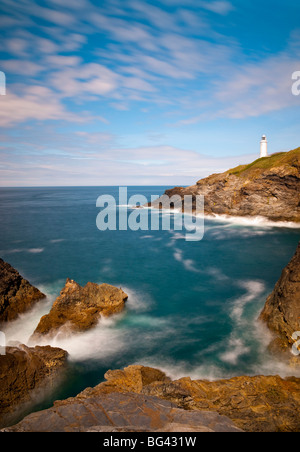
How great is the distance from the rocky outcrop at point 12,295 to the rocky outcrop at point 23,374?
4971mm

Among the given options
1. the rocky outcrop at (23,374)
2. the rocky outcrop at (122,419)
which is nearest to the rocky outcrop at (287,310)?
the rocky outcrop at (122,419)

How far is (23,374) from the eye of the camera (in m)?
10.1

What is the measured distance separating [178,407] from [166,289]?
15.4 m

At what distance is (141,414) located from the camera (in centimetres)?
574

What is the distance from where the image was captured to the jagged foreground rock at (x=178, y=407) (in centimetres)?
528

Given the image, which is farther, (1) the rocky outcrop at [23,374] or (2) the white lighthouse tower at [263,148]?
(2) the white lighthouse tower at [263,148]

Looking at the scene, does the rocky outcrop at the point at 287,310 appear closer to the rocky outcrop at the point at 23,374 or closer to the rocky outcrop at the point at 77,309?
the rocky outcrop at the point at 77,309

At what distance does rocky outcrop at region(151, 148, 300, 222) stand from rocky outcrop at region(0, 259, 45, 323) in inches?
1807

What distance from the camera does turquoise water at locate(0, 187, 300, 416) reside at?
1252cm

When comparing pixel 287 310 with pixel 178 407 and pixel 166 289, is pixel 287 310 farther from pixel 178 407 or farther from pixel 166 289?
pixel 166 289

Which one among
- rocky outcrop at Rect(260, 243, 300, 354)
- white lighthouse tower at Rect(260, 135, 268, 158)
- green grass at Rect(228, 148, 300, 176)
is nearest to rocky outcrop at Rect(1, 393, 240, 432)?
rocky outcrop at Rect(260, 243, 300, 354)

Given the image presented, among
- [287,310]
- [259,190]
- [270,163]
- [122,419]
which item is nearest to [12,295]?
[122,419]

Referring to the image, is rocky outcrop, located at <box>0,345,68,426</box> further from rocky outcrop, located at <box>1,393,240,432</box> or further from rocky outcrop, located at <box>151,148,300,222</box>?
rocky outcrop, located at <box>151,148,300,222</box>
